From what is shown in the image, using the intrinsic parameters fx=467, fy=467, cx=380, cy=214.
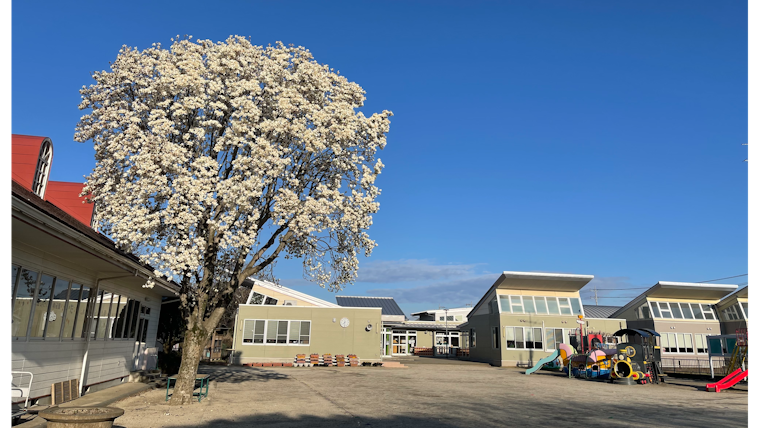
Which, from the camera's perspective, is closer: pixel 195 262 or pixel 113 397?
pixel 195 262

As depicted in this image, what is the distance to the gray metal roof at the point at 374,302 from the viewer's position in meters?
50.6

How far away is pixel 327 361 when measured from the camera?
106 ft

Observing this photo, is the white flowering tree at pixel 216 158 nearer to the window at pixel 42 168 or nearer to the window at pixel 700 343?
the window at pixel 42 168

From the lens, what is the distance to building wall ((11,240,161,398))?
9664 mm

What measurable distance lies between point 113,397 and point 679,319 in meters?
39.2

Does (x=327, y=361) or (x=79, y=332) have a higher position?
(x=79, y=332)

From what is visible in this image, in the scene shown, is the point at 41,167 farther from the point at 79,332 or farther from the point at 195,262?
the point at 195,262

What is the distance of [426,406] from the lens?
13.6 m

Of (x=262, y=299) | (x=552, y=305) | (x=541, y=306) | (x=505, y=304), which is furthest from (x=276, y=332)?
(x=552, y=305)

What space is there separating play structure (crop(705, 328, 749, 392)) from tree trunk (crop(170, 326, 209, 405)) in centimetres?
2147

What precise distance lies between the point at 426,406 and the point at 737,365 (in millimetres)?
22660
